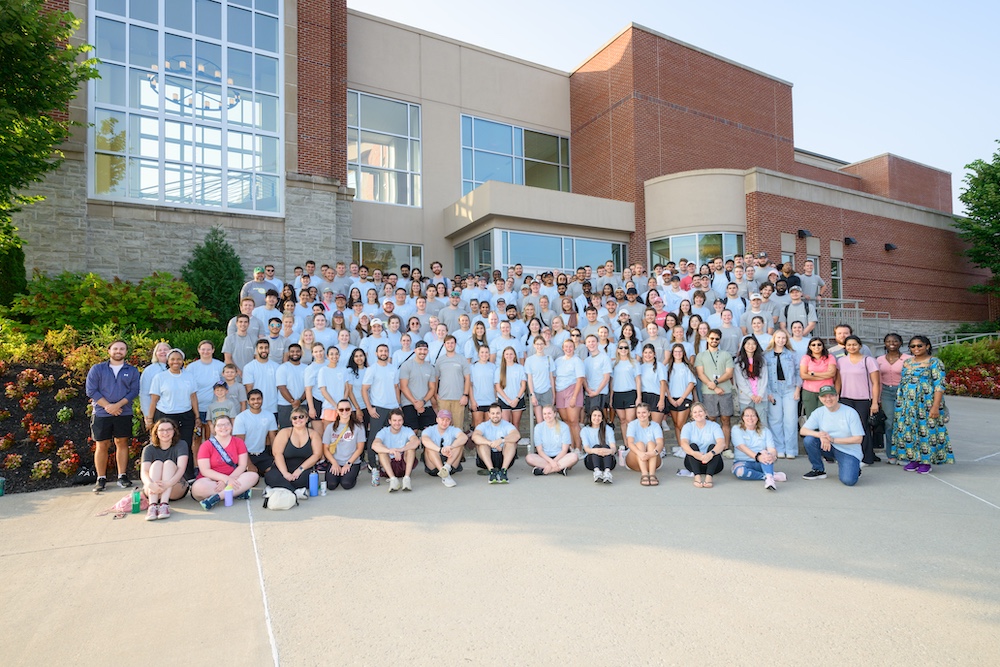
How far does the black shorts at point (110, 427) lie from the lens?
276 inches

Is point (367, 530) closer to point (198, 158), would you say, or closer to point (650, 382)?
point (650, 382)

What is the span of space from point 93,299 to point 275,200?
20.0 feet

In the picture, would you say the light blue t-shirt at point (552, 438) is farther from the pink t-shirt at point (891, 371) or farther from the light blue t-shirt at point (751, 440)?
the pink t-shirt at point (891, 371)

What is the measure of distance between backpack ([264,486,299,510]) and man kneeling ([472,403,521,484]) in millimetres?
2373

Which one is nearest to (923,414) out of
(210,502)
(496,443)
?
(496,443)

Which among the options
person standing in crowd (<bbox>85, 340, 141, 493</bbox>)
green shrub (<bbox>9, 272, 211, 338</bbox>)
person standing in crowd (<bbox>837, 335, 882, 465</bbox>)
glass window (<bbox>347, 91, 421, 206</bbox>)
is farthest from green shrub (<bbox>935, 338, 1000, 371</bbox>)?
green shrub (<bbox>9, 272, 211, 338</bbox>)

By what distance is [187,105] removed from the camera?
15.5m

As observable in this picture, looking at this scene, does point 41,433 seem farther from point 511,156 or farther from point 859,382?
point 511,156

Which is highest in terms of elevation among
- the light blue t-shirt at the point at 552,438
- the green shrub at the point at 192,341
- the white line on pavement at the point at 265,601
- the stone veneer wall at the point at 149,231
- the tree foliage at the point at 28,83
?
the tree foliage at the point at 28,83

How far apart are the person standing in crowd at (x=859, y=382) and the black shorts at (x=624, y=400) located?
2.80m

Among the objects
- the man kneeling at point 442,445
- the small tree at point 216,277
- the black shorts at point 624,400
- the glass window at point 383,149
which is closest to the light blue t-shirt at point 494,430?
the man kneeling at point 442,445

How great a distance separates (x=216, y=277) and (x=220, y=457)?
8.84 metres

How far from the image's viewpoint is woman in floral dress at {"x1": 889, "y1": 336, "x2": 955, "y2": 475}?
7.51m

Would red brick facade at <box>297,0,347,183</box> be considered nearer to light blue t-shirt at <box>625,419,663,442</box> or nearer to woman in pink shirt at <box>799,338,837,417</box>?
light blue t-shirt at <box>625,419,663,442</box>
